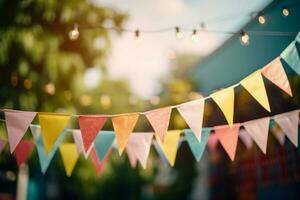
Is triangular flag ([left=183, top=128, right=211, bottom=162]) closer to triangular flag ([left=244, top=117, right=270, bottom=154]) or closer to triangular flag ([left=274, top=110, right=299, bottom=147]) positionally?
triangular flag ([left=244, top=117, right=270, bottom=154])

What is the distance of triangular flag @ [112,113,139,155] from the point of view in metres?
4.20

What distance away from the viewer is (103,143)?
5.11m

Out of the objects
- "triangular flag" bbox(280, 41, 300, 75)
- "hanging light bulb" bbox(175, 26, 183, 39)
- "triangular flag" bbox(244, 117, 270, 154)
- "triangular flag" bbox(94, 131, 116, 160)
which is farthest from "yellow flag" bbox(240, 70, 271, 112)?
"triangular flag" bbox(94, 131, 116, 160)

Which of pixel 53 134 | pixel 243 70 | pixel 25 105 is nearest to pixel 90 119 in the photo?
pixel 53 134

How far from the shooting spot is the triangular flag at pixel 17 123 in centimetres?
406

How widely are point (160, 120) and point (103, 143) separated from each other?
131 cm

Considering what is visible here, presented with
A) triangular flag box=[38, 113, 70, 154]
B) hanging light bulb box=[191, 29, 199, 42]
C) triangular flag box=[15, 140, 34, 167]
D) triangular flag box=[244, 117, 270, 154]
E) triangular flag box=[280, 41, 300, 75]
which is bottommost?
triangular flag box=[244, 117, 270, 154]

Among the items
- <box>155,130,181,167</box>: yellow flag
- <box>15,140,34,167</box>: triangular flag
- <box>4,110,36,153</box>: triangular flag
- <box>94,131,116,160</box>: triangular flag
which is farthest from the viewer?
<box>15,140,34,167</box>: triangular flag

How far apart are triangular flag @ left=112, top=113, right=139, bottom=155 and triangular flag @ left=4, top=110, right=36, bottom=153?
3.25ft

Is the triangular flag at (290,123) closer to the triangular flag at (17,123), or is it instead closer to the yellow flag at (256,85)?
the yellow flag at (256,85)

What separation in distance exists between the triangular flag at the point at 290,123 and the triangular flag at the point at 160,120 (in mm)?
1704

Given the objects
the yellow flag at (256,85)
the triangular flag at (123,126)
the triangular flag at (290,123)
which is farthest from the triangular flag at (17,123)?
Result: the triangular flag at (290,123)

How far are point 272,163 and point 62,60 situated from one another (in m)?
5.91

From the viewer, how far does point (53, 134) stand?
4152mm
